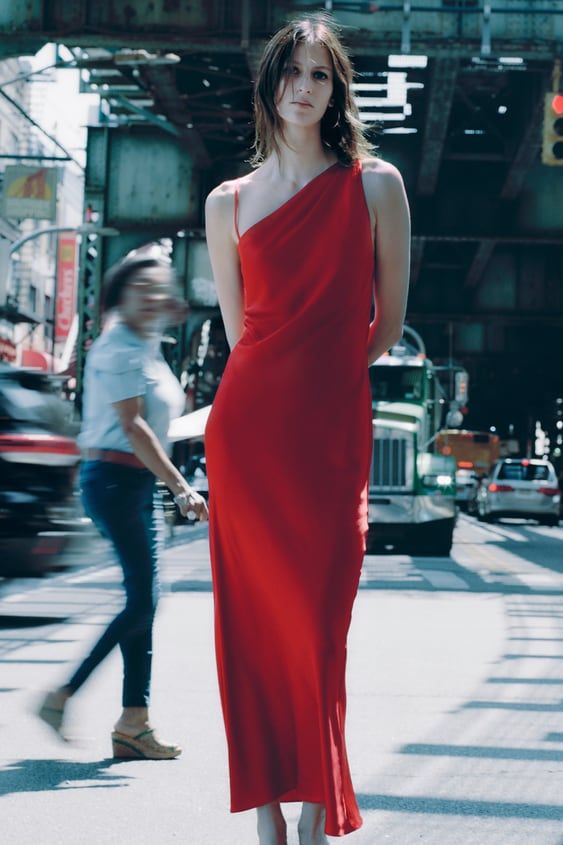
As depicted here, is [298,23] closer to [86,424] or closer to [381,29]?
[86,424]

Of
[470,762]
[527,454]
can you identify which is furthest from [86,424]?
[527,454]

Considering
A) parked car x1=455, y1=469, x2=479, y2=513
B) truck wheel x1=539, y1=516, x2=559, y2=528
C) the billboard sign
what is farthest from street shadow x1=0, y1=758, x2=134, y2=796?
parked car x1=455, y1=469, x2=479, y2=513

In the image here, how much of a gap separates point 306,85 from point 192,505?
203 centimetres

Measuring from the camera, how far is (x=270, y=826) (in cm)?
352

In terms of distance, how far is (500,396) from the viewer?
66.0 metres

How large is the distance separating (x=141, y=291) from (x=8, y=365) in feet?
15.8

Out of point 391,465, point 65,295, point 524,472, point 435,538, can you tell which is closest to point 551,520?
point 524,472

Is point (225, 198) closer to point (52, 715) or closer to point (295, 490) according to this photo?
point (295, 490)

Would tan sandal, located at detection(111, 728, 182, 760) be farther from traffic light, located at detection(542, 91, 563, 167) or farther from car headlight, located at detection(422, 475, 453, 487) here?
car headlight, located at detection(422, 475, 453, 487)

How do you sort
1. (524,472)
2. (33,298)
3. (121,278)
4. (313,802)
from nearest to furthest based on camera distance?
(313,802) → (121,278) → (524,472) → (33,298)

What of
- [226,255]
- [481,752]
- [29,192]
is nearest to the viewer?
[226,255]

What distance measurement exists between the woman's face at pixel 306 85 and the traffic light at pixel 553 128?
11.6 metres

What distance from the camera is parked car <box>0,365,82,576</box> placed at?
9555mm

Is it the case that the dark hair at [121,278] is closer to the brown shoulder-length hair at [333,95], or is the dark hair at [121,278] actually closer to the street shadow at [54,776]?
the street shadow at [54,776]
